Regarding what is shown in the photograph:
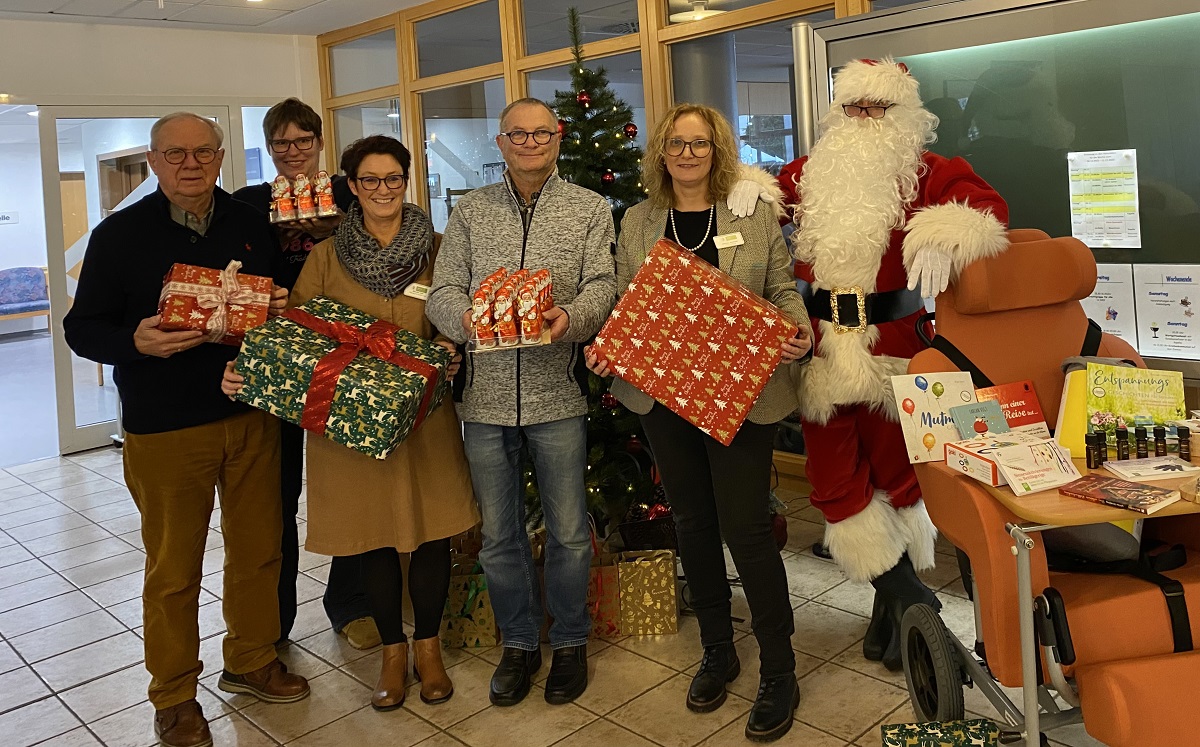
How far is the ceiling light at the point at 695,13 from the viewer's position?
4961 mm

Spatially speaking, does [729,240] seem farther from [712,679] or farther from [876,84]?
[712,679]

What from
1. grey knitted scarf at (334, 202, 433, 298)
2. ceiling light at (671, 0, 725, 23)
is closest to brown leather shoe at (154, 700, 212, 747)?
grey knitted scarf at (334, 202, 433, 298)

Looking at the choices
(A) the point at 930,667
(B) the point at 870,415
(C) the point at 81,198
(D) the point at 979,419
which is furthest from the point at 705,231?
(C) the point at 81,198

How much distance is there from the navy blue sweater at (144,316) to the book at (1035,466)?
1.94 m

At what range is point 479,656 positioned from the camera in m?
3.17

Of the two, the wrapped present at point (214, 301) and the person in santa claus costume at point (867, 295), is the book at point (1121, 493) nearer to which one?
the person in santa claus costume at point (867, 295)

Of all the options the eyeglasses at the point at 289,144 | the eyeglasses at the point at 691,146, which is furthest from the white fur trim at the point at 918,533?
the eyeglasses at the point at 289,144

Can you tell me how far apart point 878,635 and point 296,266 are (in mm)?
2096

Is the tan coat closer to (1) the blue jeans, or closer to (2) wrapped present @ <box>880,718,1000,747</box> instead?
(1) the blue jeans

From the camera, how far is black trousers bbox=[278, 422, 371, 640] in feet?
10.3

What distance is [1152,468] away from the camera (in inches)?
79.7

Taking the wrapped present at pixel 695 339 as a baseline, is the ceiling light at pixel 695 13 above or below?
above

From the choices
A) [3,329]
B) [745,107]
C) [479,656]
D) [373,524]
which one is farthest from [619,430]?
[3,329]

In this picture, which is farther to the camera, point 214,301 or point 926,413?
point 214,301
